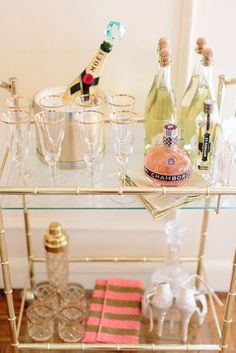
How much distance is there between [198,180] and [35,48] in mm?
656

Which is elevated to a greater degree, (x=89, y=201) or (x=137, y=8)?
(x=137, y=8)

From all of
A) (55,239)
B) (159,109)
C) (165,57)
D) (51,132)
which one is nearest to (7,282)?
(55,239)

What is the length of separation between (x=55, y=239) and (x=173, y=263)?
16.4 inches

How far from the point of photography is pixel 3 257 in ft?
4.80

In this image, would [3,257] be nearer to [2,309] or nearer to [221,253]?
[2,309]

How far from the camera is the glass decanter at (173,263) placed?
5.91 ft

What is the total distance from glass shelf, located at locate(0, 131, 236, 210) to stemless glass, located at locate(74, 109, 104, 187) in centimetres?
5

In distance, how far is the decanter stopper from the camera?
5.97 ft

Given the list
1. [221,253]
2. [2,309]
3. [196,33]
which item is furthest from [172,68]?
[2,309]

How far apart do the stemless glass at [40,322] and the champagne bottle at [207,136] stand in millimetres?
778

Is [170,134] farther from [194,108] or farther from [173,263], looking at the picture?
[173,263]

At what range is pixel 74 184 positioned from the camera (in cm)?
146

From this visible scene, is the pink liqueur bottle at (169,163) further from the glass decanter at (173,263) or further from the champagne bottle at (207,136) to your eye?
the glass decanter at (173,263)

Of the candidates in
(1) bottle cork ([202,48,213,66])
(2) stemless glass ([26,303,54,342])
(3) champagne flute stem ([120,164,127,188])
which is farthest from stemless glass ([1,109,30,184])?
(2) stemless glass ([26,303,54,342])
